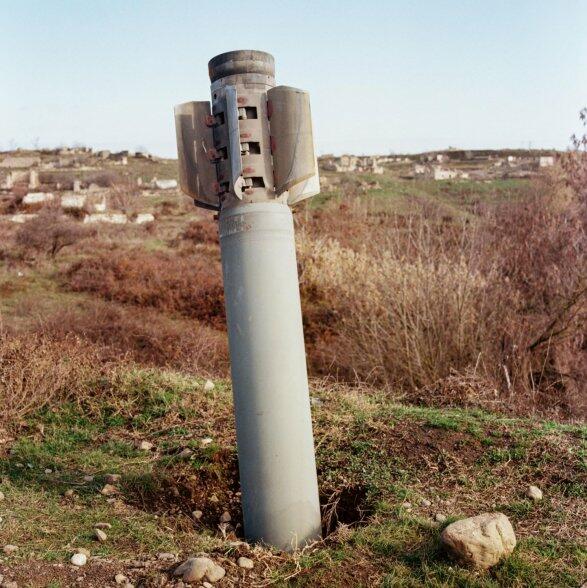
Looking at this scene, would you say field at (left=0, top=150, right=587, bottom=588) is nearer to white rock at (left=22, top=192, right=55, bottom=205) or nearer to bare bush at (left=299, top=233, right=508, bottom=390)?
bare bush at (left=299, top=233, right=508, bottom=390)

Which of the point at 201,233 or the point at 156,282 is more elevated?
the point at 201,233

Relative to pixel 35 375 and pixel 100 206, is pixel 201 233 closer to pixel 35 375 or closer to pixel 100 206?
pixel 100 206

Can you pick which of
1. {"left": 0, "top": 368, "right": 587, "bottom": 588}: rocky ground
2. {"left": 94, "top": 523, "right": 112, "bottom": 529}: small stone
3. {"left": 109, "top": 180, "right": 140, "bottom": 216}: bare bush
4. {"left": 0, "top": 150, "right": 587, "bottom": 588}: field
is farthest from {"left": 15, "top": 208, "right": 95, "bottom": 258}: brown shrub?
{"left": 94, "top": 523, "right": 112, "bottom": 529}: small stone

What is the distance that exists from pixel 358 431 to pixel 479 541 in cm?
193

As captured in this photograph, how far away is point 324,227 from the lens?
18.7m

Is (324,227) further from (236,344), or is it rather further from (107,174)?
(107,174)

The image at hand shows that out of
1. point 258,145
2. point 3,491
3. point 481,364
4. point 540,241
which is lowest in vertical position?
point 481,364

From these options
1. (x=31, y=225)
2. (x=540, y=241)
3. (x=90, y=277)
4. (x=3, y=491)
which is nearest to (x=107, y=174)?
(x=31, y=225)

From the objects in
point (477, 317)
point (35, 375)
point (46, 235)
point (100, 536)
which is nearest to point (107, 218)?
point (46, 235)

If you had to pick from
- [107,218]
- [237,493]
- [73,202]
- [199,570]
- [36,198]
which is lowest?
[237,493]

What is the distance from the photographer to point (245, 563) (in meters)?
3.57

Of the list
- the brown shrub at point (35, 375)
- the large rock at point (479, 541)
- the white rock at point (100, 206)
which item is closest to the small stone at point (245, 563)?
the large rock at point (479, 541)

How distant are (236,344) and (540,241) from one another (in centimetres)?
911

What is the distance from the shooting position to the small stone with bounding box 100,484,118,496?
4577 millimetres
